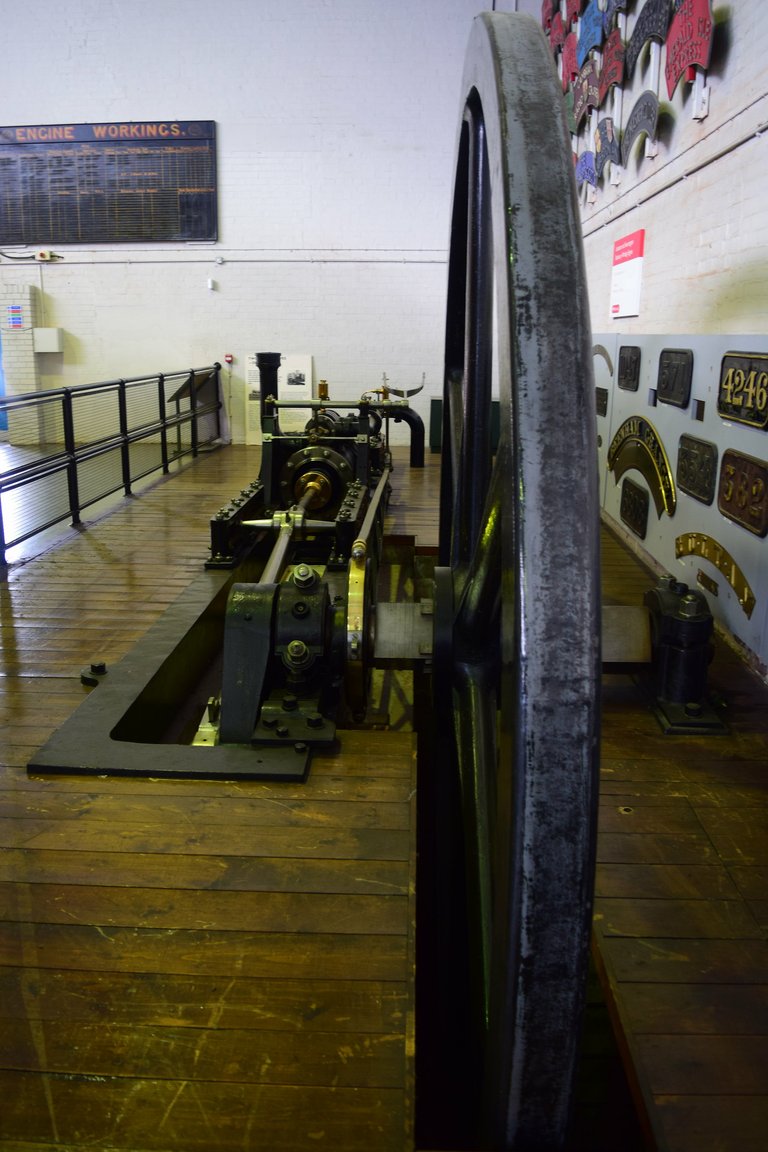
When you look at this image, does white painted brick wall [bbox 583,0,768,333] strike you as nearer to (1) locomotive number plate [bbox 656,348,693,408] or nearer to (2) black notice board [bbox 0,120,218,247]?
(1) locomotive number plate [bbox 656,348,693,408]

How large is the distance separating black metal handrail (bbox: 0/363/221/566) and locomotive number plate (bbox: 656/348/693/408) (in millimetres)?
3037

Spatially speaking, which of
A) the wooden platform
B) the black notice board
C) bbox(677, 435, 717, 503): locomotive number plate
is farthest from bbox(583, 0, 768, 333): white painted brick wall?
the black notice board

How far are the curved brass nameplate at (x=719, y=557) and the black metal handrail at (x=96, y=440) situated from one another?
10.1ft

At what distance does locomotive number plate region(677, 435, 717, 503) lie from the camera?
10.9ft

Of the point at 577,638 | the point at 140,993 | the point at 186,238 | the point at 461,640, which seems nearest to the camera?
the point at 577,638

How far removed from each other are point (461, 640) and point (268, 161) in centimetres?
832

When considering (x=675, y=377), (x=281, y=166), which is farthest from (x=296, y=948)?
(x=281, y=166)

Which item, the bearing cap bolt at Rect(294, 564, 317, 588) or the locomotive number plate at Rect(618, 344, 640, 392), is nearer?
the bearing cap bolt at Rect(294, 564, 317, 588)

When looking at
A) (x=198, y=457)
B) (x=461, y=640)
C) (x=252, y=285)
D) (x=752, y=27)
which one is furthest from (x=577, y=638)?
(x=252, y=285)

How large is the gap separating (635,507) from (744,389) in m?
1.62

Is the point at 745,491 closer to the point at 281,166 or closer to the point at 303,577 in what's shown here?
the point at 303,577

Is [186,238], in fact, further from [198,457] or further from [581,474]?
[581,474]

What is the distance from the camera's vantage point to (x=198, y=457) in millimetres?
8219

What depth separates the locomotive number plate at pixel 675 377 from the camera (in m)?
3.59
